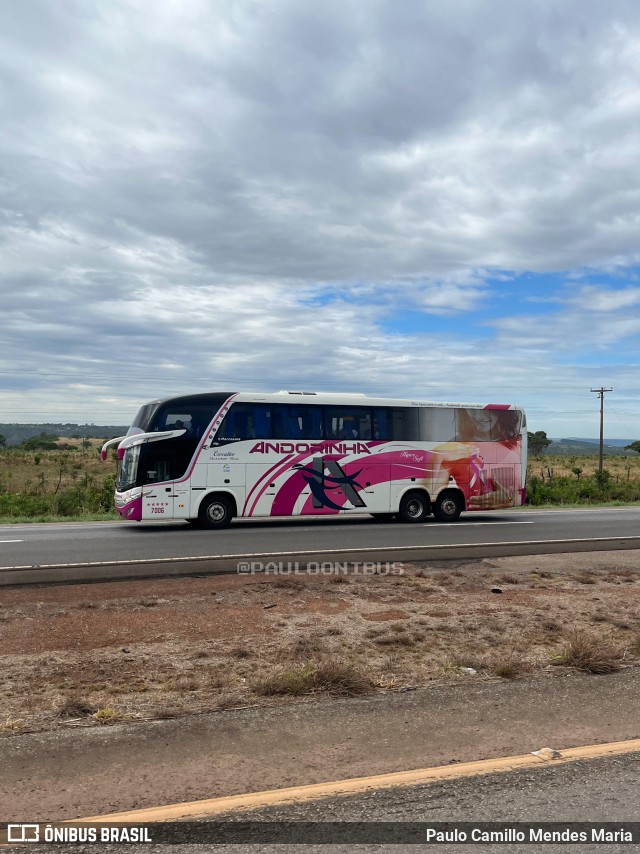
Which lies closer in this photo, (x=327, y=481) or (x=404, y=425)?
(x=327, y=481)

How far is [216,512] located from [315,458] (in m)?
2.92

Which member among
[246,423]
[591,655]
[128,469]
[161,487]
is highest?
[246,423]

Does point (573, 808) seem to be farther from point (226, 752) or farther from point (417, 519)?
point (417, 519)

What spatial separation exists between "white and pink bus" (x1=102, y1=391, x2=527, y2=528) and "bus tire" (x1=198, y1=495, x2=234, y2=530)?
3cm

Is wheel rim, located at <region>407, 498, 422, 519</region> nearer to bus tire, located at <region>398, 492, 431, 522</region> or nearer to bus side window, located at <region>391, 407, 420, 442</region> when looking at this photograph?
bus tire, located at <region>398, 492, 431, 522</region>

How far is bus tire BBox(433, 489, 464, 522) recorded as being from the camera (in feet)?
72.1

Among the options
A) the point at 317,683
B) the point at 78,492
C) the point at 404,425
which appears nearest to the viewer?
the point at 317,683

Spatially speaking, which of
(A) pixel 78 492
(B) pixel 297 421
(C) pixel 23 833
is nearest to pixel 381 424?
(B) pixel 297 421

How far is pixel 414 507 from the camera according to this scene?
21.6 metres

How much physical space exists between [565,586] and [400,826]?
791cm

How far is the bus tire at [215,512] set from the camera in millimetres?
19375

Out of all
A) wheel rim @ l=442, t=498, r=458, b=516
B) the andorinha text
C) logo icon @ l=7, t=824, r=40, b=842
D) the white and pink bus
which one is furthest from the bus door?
logo icon @ l=7, t=824, r=40, b=842

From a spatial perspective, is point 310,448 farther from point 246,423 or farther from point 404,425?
point 404,425

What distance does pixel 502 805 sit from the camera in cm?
421
